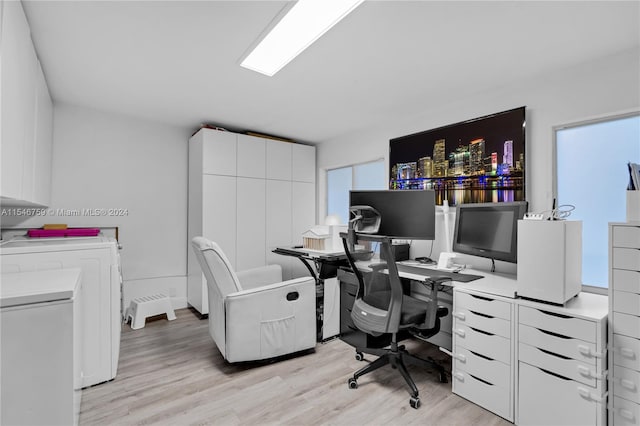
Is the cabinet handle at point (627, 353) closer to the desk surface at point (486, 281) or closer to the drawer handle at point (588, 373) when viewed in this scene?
the drawer handle at point (588, 373)

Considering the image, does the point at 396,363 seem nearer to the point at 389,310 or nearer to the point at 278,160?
the point at 389,310

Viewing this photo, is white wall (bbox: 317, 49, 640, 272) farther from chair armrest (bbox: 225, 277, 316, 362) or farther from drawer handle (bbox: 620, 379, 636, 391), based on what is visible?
chair armrest (bbox: 225, 277, 316, 362)

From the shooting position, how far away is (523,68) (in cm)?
227

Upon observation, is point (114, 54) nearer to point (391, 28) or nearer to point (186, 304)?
point (391, 28)

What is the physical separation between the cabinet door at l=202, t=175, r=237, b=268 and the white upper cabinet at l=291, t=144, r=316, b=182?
0.98m

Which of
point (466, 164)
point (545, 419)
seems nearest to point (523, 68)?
point (466, 164)

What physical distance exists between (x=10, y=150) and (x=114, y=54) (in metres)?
1.03

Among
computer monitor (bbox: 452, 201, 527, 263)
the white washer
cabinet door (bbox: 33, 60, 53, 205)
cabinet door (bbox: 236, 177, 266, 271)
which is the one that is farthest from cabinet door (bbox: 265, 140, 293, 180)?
the white washer

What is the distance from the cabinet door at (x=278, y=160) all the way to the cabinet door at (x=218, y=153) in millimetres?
509

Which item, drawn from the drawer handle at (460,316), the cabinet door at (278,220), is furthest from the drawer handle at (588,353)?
the cabinet door at (278,220)

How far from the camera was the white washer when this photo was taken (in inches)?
48.8

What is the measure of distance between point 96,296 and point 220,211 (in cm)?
166

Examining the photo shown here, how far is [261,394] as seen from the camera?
208cm

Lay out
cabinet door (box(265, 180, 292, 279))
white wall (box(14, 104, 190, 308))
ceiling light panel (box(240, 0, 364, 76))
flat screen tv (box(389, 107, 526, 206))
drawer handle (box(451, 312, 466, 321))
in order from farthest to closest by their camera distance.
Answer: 1. cabinet door (box(265, 180, 292, 279))
2. white wall (box(14, 104, 190, 308))
3. flat screen tv (box(389, 107, 526, 206))
4. drawer handle (box(451, 312, 466, 321))
5. ceiling light panel (box(240, 0, 364, 76))
